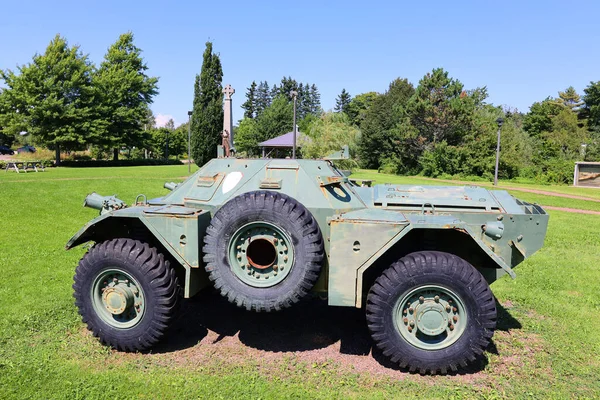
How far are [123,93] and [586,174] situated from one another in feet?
131

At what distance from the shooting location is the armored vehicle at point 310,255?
4.31m

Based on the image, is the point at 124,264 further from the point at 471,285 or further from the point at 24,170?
the point at 24,170

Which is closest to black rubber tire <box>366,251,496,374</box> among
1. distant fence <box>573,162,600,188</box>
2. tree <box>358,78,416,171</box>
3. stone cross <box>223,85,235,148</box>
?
stone cross <box>223,85,235,148</box>

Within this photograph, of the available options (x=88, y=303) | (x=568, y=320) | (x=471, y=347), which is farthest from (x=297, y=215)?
(x=568, y=320)

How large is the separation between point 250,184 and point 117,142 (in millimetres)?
40865

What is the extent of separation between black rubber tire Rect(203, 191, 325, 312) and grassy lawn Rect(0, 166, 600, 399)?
0.73 metres

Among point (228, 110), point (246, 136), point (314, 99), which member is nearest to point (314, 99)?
point (314, 99)

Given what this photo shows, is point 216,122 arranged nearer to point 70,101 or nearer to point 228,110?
point 70,101

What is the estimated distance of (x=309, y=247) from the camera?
4277 mm

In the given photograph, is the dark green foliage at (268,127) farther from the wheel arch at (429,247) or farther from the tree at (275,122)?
the wheel arch at (429,247)

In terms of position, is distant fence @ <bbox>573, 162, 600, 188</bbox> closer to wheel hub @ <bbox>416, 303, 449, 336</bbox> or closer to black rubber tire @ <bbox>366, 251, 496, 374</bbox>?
black rubber tire @ <bbox>366, 251, 496, 374</bbox>

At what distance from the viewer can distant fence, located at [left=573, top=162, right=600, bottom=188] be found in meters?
31.8

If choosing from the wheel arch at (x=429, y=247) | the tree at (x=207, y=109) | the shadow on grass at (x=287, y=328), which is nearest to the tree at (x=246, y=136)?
the tree at (x=207, y=109)

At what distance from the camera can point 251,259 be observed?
4.55 m
